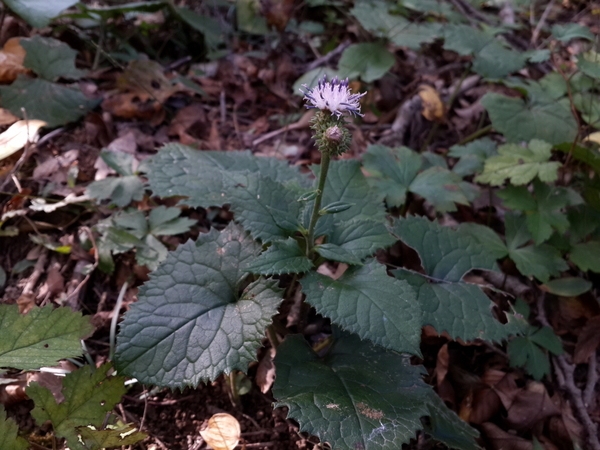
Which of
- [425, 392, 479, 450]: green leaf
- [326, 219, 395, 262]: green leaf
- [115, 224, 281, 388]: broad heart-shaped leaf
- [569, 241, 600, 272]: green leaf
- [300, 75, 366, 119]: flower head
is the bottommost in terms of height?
[425, 392, 479, 450]: green leaf

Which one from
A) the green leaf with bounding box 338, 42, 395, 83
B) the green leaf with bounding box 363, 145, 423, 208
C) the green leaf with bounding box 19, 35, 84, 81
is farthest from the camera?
the green leaf with bounding box 338, 42, 395, 83

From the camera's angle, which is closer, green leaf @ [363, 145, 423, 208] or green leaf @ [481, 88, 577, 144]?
green leaf @ [363, 145, 423, 208]

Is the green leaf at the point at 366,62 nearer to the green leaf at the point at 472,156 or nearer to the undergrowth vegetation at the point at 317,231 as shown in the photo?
the undergrowth vegetation at the point at 317,231

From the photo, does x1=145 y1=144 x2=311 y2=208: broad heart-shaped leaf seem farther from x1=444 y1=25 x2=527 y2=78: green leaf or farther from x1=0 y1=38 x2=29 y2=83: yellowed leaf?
x1=444 y1=25 x2=527 y2=78: green leaf

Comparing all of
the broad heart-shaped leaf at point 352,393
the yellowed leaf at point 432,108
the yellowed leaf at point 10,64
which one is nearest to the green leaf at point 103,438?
the broad heart-shaped leaf at point 352,393

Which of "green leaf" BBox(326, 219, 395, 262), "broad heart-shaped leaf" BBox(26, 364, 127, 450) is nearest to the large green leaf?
"green leaf" BBox(326, 219, 395, 262)

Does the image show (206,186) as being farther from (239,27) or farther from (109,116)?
(239,27)

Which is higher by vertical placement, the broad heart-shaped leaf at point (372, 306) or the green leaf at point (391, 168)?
the broad heart-shaped leaf at point (372, 306)

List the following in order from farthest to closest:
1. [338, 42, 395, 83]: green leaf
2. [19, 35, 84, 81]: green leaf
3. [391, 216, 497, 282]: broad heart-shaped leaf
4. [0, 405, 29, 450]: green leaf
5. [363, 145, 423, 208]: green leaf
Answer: [338, 42, 395, 83]: green leaf
[19, 35, 84, 81]: green leaf
[363, 145, 423, 208]: green leaf
[391, 216, 497, 282]: broad heart-shaped leaf
[0, 405, 29, 450]: green leaf
